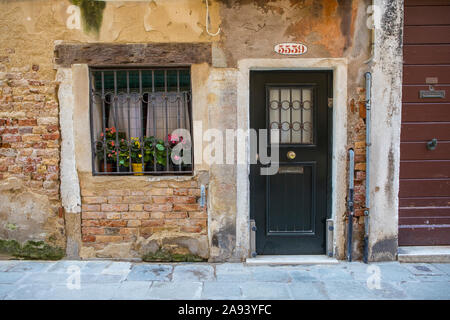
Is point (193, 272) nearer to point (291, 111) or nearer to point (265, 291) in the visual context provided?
point (265, 291)

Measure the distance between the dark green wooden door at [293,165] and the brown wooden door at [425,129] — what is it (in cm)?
103

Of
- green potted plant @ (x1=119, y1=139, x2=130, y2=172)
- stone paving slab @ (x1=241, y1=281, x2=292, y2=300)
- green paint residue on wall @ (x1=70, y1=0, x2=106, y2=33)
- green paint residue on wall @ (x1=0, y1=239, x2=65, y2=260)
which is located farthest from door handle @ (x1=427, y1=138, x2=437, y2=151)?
green paint residue on wall @ (x1=0, y1=239, x2=65, y2=260)

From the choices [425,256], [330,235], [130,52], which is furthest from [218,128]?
[425,256]

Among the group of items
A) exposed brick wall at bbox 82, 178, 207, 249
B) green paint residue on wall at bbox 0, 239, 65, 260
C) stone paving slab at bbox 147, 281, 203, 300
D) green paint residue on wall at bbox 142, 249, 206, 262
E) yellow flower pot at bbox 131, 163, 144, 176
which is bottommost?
stone paving slab at bbox 147, 281, 203, 300

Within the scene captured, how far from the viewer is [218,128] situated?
381 centimetres

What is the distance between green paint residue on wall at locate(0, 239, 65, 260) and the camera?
389 cm

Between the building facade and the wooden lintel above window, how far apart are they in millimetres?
17

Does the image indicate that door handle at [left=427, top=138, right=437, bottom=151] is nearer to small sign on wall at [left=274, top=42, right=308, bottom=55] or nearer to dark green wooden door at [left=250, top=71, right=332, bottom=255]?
dark green wooden door at [left=250, top=71, right=332, bottom=255]

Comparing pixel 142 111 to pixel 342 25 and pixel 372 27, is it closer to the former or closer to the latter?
pixel 342 25

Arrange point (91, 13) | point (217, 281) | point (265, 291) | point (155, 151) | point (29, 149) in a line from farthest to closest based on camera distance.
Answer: point (155, 151) < point (29, 149) < point (91, 13) < point (217, 281) < point (265, 291)

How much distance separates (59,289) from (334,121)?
353 cm

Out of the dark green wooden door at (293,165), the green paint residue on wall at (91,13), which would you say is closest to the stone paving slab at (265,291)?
the dark green wooden door at (293,165)

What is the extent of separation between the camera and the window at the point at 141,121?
3.88 metres

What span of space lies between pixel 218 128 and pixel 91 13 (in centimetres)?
199
